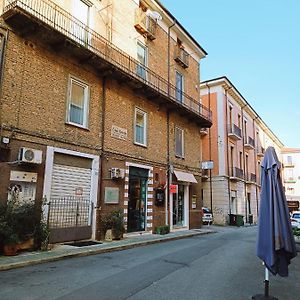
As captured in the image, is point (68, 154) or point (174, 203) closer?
point (68, 154)

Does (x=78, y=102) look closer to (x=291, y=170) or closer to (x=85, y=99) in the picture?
(x=85, y=99)

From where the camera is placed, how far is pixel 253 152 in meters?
36.1

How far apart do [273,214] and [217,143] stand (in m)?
23.0

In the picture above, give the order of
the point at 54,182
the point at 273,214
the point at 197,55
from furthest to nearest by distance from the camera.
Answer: the point at 197,55 < the point at 54,182 < the point at 273,214

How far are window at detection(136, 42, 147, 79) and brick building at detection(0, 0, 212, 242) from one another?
57 mm

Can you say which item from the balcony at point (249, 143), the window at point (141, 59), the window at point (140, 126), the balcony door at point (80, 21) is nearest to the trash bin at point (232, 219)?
the balcony at point (249, 143)

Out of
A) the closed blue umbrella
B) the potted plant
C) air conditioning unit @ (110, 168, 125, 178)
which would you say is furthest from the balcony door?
the closed blue umbrella

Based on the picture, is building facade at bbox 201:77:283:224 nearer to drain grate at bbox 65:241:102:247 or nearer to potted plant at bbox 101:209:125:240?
potted plant at bbox 101:209:125:240

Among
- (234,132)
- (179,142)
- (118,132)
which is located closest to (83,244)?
(118,132)

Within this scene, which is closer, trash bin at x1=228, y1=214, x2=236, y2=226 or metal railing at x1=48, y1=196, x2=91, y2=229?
metal railing at x1=48, y1=196, x2=91, y2=229

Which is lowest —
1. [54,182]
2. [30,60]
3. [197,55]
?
[54,182]

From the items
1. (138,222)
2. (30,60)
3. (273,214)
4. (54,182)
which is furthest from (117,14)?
(273,214)

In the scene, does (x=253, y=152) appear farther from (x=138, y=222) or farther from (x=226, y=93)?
(x=138, y=222)

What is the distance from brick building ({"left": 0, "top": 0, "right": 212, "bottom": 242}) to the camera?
1013cm
